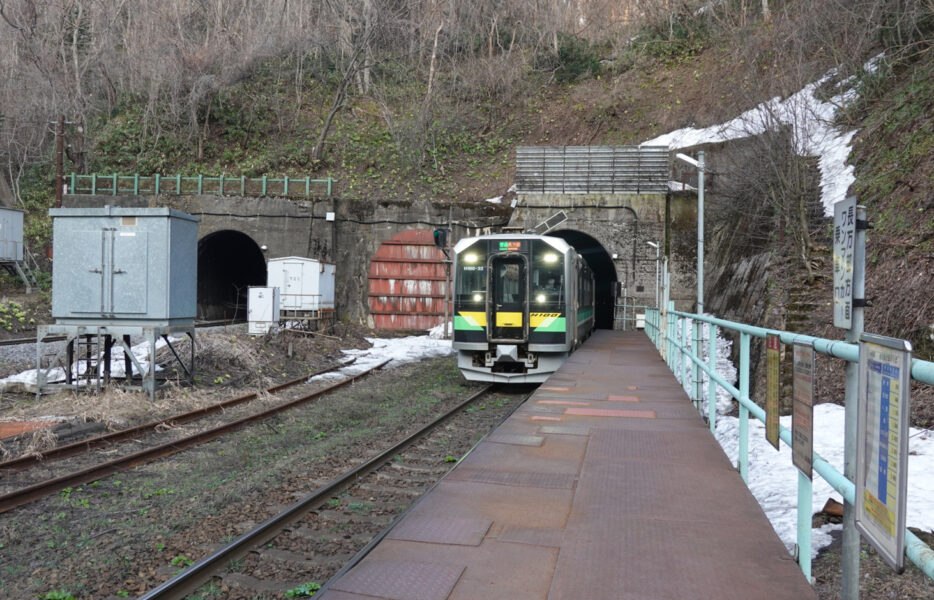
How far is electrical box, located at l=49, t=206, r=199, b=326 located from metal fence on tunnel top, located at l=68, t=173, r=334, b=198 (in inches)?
648

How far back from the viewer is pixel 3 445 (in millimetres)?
8273

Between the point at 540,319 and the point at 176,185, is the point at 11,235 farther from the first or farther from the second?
the point at 540,319

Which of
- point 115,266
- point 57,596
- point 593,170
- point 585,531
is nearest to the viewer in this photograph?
point 585,531

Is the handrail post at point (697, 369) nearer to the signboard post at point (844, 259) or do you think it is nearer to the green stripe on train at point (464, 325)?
the signboard post at point (844, 259)

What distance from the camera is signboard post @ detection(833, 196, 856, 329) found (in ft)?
8.78

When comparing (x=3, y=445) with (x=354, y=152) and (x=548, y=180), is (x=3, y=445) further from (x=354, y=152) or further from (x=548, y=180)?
(x=354, y=152)

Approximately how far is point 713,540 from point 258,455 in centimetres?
609

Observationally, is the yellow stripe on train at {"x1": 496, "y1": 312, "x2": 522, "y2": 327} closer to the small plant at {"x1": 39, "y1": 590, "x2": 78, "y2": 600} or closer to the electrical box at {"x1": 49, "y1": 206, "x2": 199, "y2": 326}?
the electrical box at {"x1": 49, "y1": 206, "x2": 199, "y2": 326}

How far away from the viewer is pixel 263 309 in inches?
776

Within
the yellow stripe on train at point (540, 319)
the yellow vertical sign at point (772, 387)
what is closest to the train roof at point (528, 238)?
the yellow stripe on train at point (540, 319)

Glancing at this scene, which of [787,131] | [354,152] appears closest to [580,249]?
[354,152]

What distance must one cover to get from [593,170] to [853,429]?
25.7 metres

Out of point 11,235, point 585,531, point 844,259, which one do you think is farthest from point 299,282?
point 844,259

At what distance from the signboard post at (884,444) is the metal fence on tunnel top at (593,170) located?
25.1 meters
